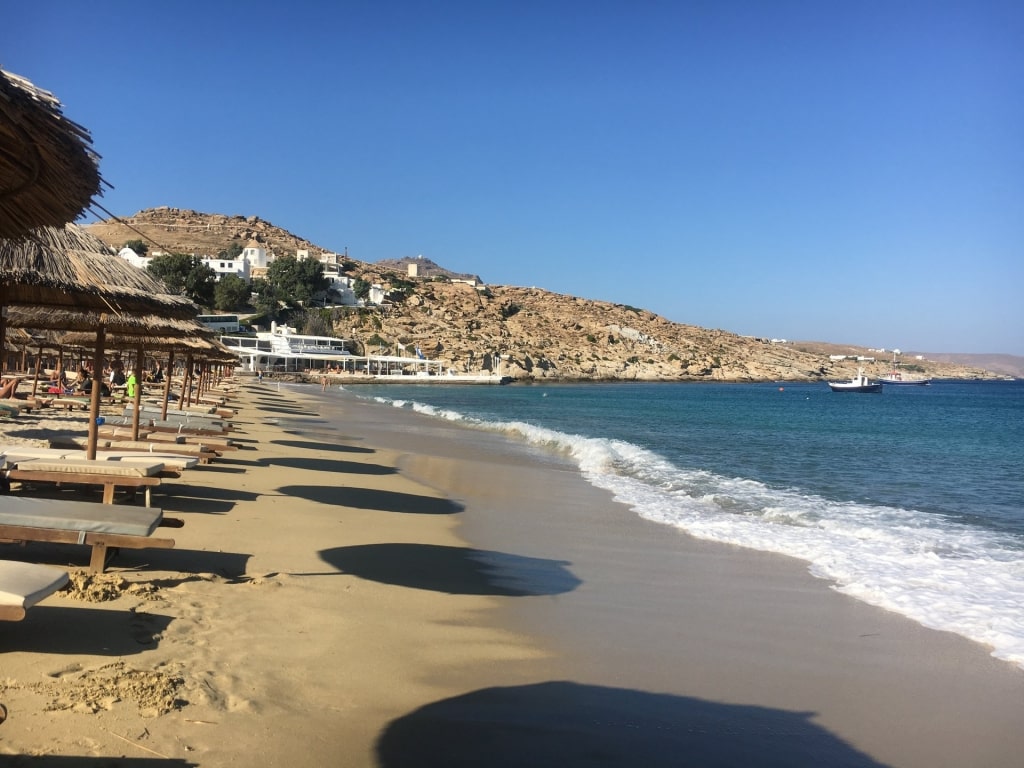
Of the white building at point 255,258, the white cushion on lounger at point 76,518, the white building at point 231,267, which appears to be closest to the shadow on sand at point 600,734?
the white cushion on lounger at point 76,518

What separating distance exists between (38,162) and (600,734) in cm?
351

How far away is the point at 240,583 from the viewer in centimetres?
555

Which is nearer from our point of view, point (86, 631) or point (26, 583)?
point (26, 583)

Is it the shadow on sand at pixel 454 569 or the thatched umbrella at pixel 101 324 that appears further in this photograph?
the thatched umbrella at pixel 101 324

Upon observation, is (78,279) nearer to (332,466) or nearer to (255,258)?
(332,466)

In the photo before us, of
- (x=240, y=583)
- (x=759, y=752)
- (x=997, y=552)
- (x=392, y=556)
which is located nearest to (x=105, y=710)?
(x=240, y=583)

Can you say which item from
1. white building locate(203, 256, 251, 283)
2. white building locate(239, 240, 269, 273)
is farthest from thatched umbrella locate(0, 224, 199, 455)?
white building locate(239, 240, 269, 273)

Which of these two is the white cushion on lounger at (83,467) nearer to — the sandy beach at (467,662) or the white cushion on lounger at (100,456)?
the white cushion on lounger at (100,456)

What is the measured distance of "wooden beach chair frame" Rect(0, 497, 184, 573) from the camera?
493 cm

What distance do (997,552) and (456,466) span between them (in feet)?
30.5

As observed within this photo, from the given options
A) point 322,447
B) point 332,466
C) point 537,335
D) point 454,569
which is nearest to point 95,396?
point 454,569

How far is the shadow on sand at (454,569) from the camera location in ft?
20.6

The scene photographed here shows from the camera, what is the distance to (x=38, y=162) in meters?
3.45

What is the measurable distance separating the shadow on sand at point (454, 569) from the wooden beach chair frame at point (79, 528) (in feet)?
5.67
